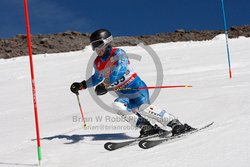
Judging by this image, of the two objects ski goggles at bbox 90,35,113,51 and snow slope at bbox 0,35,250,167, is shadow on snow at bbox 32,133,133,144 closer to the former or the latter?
snow slope at bbox 0,35,250,167

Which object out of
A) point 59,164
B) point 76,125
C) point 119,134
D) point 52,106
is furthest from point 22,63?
point 59,164

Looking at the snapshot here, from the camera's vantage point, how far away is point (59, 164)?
436 cm

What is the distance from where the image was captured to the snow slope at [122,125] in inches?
145

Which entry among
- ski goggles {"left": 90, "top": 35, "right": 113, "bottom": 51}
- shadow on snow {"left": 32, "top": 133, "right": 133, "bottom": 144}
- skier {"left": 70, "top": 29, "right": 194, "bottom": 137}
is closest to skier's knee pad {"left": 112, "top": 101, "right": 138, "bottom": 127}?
skier {"left": 70, "top": 29, "right": 194, "bottom": 137}

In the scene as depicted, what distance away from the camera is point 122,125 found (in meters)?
6.74

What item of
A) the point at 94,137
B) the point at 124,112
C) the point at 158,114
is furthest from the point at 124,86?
the point at 94,137

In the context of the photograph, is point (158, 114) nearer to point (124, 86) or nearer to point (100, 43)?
point (124, 86)

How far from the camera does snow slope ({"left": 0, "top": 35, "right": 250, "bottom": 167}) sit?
369 centimetres

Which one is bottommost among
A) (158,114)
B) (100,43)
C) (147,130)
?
(147,130)

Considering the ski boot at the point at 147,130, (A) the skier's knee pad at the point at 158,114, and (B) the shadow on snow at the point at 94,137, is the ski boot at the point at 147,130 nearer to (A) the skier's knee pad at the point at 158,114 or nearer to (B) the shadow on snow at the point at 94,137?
(A) the skier's knee pad at the point at 158,114

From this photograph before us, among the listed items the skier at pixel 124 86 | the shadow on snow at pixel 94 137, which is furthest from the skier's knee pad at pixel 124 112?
the shadow on snow at pixel 94 137

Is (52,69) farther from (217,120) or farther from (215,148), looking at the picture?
(215,148)

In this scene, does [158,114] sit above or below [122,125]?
above

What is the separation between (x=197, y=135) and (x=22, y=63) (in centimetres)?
1936
